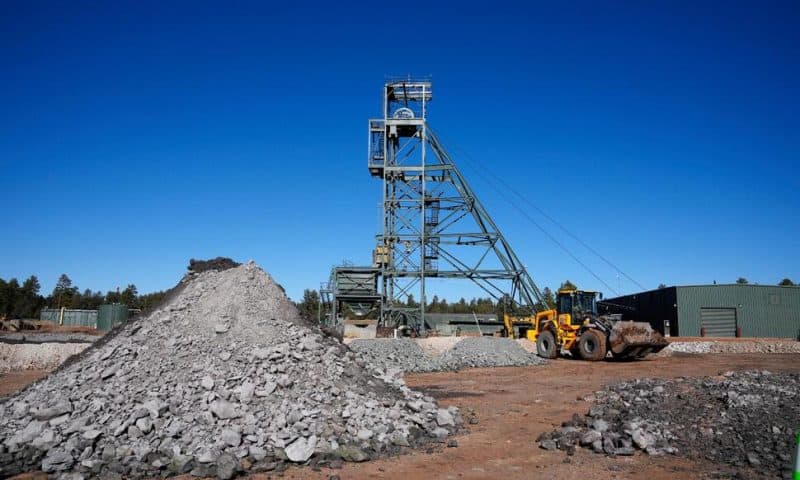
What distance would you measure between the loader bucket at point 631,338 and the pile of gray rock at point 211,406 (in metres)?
13.7

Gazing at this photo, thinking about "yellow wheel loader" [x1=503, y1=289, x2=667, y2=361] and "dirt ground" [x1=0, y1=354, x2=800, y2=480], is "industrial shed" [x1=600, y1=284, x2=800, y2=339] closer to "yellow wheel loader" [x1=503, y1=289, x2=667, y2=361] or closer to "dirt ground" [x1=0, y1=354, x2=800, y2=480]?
"yellow wheel loader" [x1=503, y1=289, x2=667, y2=361]

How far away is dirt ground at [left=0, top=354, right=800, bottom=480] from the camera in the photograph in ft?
25.7

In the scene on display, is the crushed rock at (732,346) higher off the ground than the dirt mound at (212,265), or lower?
lower

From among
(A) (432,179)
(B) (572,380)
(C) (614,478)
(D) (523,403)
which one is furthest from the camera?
(A) (432,179)

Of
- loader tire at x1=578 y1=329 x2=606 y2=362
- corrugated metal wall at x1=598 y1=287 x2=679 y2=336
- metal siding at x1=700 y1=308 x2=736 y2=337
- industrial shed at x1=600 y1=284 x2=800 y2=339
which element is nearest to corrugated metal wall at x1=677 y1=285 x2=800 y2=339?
industrial shed at x1=600 y1=284 x2=800 y2=339

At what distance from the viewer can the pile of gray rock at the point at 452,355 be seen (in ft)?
71.5

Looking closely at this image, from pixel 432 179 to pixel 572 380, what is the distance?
20.0m

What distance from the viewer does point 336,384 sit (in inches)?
398

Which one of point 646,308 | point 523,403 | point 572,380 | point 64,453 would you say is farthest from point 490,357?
point 646,308

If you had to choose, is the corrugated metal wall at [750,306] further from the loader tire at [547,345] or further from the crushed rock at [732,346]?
the loader tire at [547,345]

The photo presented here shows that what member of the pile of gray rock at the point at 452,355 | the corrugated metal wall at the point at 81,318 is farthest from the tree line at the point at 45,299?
the pile of gray rock at the point at 452,355

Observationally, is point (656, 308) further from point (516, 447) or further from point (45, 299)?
point (45, 299)

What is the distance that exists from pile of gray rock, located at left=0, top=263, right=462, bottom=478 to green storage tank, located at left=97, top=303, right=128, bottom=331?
25.9 meters

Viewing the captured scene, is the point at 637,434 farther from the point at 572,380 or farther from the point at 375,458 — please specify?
the point at 572,380
